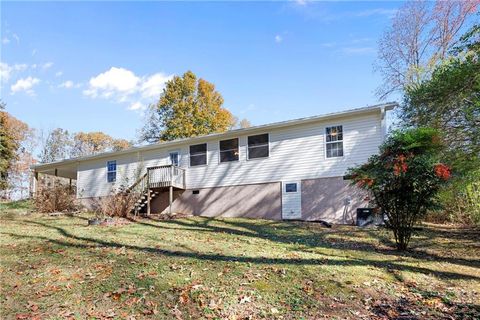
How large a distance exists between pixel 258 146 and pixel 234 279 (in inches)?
397

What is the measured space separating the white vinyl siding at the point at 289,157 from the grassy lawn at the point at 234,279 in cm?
496

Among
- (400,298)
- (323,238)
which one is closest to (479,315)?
(400,298)

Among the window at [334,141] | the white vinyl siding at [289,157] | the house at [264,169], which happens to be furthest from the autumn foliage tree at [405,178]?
the window at [334,141]

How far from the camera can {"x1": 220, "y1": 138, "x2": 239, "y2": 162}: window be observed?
50.0 feet

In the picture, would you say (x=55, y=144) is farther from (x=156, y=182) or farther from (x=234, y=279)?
(x=234, y=279)

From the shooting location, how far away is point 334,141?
13.2 m

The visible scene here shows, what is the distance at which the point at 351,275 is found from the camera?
5223 mm

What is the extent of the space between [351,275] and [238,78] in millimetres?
12263

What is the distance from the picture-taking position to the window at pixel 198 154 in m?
16.1

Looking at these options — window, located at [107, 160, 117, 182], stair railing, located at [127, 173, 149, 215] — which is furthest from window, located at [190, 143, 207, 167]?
window, located at [107, 160, 117, 182]

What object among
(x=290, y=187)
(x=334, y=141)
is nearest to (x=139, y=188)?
(x=290, y=187)

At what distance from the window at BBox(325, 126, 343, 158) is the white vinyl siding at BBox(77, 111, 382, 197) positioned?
15 cm

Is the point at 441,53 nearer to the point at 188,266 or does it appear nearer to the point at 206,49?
the point at 206,49

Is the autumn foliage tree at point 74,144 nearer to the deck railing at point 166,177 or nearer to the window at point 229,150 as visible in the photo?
the deck railing at point 166,177
